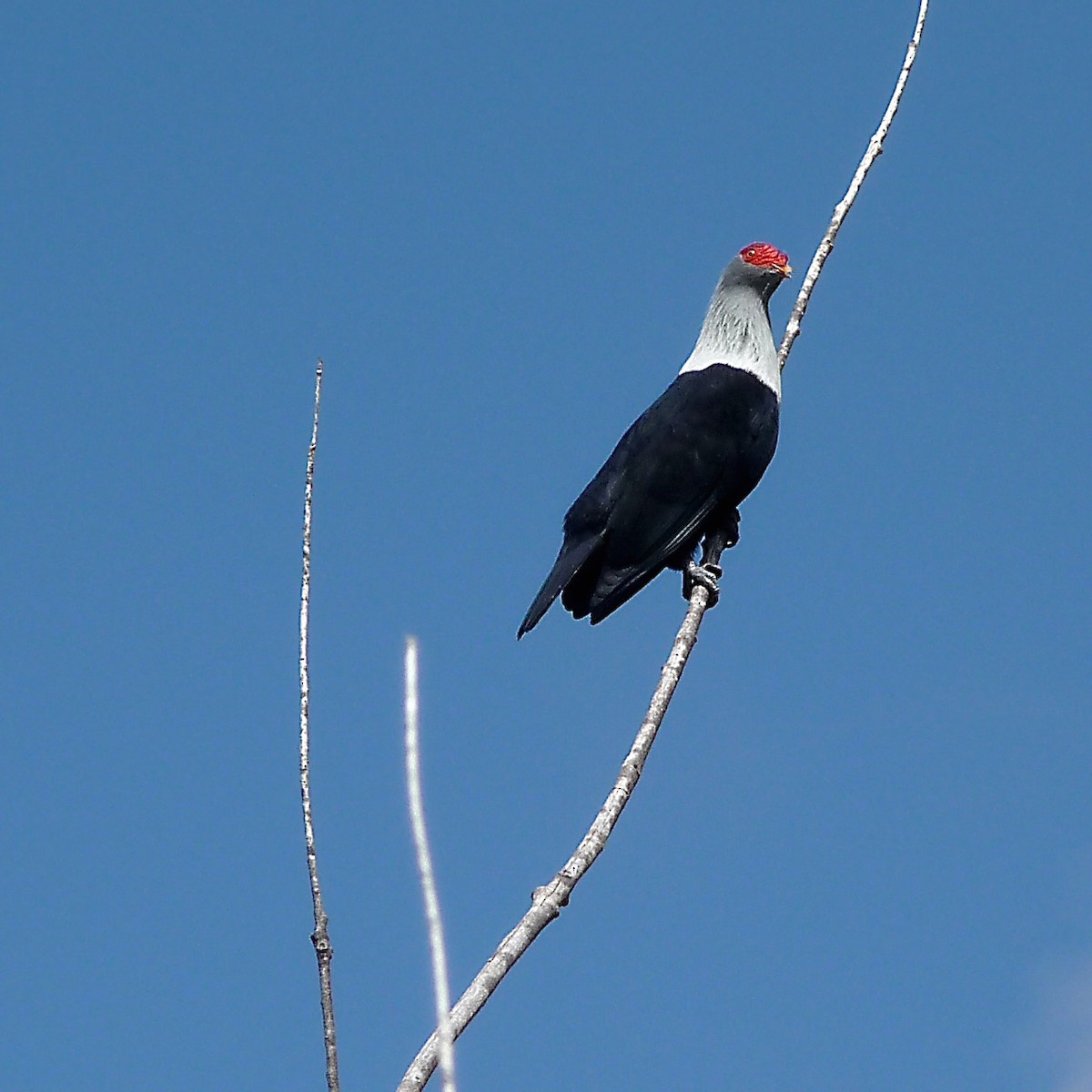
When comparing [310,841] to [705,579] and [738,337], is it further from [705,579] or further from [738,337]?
[738,337]

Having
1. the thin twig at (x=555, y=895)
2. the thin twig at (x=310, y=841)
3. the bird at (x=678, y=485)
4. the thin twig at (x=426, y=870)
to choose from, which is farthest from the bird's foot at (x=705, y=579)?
the thin twig at (x=426, y=870)

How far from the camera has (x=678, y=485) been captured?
6.74 metres

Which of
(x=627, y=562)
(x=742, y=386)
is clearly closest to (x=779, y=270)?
(x=742, y=386)

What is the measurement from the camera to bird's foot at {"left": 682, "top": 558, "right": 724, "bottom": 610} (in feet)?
20.2

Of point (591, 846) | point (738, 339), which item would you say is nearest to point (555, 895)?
point (591, 846)

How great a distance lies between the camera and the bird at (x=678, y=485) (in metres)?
6.61

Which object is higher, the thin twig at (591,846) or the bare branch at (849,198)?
the bare branch at (849,198)

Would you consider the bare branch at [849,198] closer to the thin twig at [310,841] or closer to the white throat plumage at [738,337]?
the white throat plumage at [738,337]

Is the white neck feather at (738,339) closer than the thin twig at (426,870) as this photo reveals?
No

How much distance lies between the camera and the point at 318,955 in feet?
7.61

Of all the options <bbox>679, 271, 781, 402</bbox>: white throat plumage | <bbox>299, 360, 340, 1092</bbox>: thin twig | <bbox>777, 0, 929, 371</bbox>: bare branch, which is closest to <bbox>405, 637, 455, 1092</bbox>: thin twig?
<bbox>299, 360, 340, 1092</bbox>: thin twig

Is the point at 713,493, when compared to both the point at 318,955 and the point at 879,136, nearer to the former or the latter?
the point at 879,136

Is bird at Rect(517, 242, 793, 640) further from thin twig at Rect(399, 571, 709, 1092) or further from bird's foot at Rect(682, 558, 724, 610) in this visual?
thin twig at Rect(399, 571, 709, 1092)

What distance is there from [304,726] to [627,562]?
424cm
